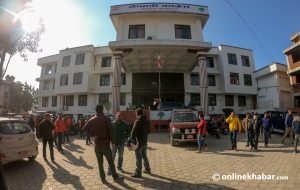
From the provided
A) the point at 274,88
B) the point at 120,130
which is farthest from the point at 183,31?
the point at 120,130

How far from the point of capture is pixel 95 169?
7.02 m

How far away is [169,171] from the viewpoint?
667 cm

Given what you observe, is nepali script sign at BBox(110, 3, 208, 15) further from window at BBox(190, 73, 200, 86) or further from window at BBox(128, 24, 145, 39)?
window at BBox(190, 73, 200, 86)

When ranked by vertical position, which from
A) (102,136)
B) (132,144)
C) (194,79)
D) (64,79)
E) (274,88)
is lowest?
(132,144)

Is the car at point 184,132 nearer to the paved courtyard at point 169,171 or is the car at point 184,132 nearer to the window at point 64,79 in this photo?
the paved courtyard at point 169,171

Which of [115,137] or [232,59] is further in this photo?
[232,59]

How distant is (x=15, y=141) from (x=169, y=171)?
16.6 ft

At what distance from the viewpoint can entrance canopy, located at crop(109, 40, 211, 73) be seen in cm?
1891

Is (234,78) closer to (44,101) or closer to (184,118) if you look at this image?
(184,118)

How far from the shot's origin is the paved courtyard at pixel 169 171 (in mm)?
5406

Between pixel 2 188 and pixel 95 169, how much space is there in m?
5.28

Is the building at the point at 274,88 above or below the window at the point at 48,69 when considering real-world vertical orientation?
below

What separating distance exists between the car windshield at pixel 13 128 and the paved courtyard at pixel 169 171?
4.02ft

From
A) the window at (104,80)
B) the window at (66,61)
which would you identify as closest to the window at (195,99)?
the window at (104,80)
